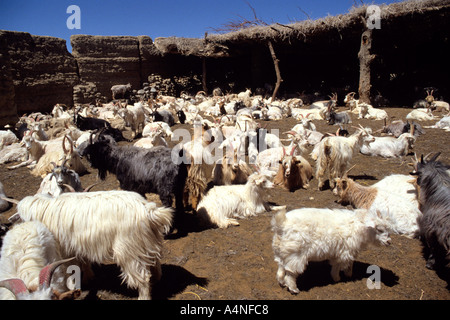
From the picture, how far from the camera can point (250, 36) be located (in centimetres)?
1556

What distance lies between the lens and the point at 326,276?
3428 mm

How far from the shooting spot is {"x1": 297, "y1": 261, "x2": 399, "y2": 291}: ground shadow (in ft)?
10.8

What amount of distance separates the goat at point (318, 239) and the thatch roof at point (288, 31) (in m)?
11.5

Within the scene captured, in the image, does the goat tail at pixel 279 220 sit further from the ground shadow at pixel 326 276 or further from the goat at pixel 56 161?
the goat at pixel 56 161

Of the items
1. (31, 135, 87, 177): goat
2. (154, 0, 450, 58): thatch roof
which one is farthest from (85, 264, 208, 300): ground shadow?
(154, 0, 450, 58): thatch roof

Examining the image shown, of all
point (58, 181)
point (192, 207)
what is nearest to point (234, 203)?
point (192, 207)

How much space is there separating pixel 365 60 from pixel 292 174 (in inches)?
347

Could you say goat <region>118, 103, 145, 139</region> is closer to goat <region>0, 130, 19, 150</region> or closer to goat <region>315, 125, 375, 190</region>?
goat <region>0, 130, 19, 150</region>

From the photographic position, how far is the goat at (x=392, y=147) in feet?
24.4

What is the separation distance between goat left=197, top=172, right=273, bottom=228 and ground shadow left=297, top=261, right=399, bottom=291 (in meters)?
1.48

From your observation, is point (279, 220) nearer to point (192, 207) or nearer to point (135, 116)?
point (192, 207)

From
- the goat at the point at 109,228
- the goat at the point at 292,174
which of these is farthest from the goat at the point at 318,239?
the goat at the point at 292,174

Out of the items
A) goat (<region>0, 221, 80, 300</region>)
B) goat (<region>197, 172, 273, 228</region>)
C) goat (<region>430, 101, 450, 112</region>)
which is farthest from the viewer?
goat (<region>430, 101, 450, 112</region>)
